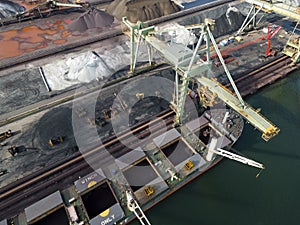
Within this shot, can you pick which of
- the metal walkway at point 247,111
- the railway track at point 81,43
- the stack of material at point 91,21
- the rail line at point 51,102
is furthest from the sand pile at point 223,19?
the metal walkway at point 247,111

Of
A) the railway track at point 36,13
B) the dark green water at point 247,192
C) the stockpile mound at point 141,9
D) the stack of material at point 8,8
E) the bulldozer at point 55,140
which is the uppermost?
the stack of material at point 8,8

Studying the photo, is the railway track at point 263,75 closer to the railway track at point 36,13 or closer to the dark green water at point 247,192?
the dark green water at point 247,192

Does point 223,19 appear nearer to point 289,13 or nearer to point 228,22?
point 228,22

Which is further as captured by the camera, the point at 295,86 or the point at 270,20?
the point at 270,20

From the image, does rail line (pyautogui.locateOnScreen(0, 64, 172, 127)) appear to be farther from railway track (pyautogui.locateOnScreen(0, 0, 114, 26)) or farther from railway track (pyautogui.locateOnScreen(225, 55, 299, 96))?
railway track (pyautogui.locateOnScreen(0, 0, 114, 26))

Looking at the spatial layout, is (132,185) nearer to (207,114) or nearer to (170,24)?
(207,114)

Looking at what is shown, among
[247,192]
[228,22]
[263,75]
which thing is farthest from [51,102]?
[228,22]

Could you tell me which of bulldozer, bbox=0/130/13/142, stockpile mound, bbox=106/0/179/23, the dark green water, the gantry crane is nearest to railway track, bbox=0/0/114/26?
stockpile mound, bbox=106/0/179/23

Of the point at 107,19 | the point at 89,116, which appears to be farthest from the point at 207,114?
the point at 107,19
